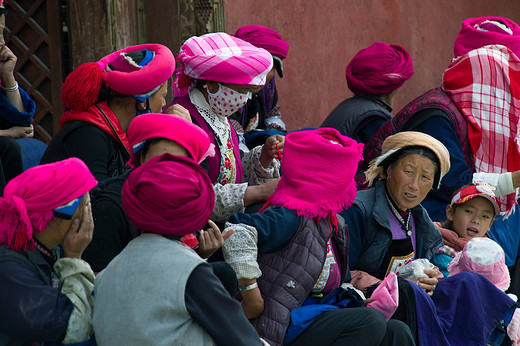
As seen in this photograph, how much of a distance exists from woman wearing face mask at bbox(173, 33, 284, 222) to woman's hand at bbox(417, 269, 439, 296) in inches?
39.1

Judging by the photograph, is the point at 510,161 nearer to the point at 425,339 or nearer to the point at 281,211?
the point at 425,339

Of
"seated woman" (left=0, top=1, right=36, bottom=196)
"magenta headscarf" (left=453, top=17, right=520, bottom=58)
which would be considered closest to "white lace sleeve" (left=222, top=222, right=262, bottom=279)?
"seated woman" (left=0, top=1, right=36, bottom=196)

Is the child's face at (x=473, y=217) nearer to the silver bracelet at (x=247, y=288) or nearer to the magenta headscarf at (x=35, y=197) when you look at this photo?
the silver bracelet at (x=247, y=288)

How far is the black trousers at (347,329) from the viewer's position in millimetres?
3777

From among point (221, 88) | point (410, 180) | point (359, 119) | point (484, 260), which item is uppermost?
point (221, 88)

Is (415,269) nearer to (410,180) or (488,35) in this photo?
(410,180)

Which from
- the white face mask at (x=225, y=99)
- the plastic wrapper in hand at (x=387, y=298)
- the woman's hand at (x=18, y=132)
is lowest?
the plastic wrapper in hand at (x=387, y=298)

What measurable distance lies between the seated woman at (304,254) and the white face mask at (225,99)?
21.5 inches

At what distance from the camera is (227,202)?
415cm

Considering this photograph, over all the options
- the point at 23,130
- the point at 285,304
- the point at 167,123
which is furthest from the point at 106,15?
the point at 285,304

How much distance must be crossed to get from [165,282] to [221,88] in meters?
1.78

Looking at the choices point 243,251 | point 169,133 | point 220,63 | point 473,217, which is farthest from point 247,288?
point 473,217

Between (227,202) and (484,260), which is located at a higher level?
(227,202)

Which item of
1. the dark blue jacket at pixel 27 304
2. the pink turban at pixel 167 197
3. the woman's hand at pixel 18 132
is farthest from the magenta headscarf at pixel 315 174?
the woman's hand at pixel 18 132
